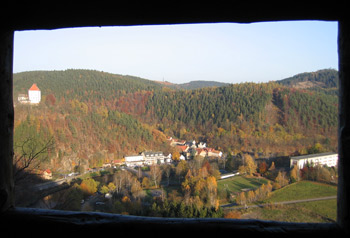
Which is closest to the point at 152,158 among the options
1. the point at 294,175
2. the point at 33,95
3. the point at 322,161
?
the point at 294,175

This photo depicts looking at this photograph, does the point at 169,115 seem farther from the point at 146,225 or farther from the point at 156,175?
the point at 146,225

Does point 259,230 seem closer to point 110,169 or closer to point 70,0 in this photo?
point 70,0

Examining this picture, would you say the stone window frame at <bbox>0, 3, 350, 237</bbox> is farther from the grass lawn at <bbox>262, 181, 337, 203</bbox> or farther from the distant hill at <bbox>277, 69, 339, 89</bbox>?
the distant hill at <bbox>277, 69, 339, 89</bbox>


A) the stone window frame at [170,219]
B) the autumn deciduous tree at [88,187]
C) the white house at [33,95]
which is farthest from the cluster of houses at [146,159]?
the stone window frame at [170,219]

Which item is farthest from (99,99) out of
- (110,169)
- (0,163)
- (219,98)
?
(0,163)

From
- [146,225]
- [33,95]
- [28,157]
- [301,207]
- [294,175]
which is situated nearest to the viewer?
[146,225]

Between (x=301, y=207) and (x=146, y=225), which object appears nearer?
(x=146, y=225)

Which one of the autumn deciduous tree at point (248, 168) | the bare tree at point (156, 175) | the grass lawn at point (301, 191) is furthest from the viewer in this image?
the autumn deciduous tree at point (248, 168)

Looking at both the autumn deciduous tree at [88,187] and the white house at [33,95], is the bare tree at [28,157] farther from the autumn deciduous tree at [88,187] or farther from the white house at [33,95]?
the white house at [33,95]
